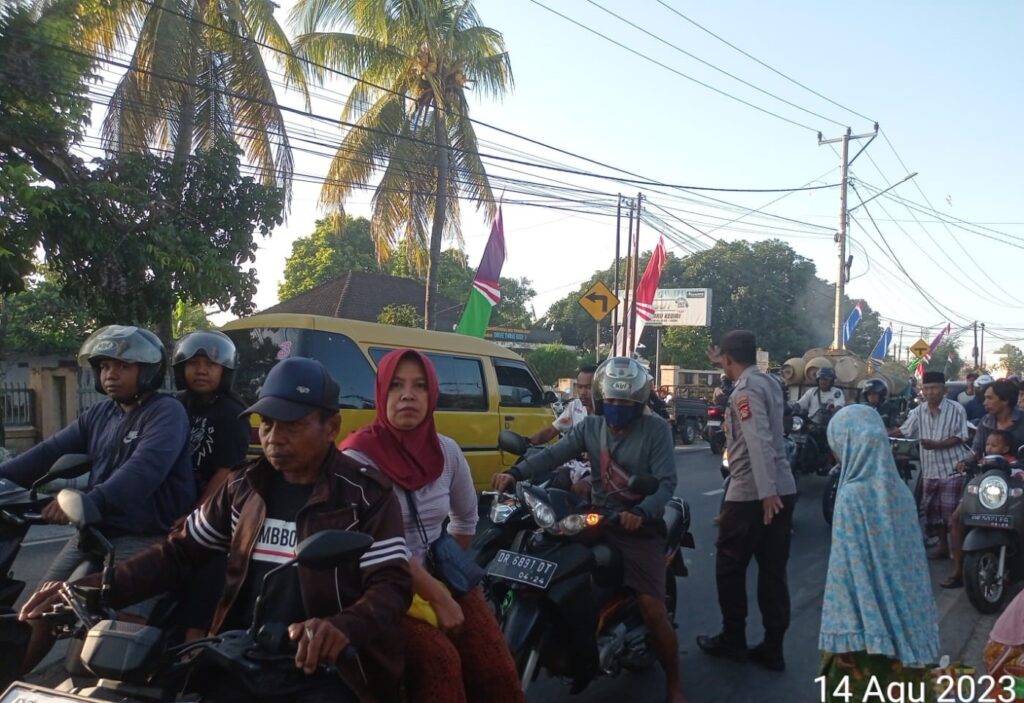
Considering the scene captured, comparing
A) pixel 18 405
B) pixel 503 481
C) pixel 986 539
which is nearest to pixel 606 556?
pixel 503 481

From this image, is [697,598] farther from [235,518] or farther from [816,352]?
[816,352]

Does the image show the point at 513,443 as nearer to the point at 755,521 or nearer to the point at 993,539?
the point at 755,521

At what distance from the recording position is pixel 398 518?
2369 mm

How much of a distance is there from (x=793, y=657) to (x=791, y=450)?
14.7 ft

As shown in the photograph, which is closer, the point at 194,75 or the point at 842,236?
the point at 194,75

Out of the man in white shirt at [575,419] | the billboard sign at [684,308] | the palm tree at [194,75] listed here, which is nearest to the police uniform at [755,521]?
the man in white shirt at [575,419]

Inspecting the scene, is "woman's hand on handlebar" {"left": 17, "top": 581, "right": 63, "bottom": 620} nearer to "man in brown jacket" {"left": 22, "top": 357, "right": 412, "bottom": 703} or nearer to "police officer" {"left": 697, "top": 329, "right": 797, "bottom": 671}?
"man in brown jacket" {"left": 22, "top": 357, "right": 412, "bottom": 703}

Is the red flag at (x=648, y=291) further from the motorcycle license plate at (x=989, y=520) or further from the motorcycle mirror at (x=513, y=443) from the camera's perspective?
the motorcycle mirror at (x=513, y=443)

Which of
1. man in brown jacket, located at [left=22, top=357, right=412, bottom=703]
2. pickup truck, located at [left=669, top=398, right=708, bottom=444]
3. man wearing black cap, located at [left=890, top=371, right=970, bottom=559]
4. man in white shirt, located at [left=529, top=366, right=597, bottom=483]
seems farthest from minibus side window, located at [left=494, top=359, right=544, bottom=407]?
pickup truck, located at [left=669, top=398, right=708, bottom=444]

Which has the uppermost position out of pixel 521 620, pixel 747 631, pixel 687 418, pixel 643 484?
pixel 643 484

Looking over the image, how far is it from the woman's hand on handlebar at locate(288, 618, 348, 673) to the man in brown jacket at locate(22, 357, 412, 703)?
0.26 feet

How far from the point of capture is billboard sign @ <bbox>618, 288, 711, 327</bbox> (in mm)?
37062

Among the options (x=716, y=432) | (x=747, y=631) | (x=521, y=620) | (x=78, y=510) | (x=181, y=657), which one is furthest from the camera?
(x=716, y=432)

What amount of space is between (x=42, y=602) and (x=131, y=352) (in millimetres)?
1318
